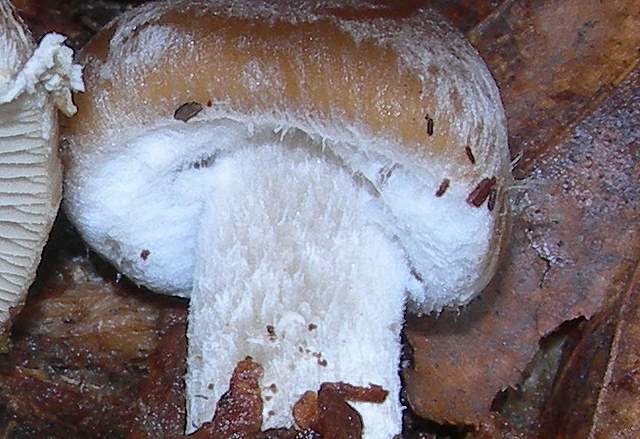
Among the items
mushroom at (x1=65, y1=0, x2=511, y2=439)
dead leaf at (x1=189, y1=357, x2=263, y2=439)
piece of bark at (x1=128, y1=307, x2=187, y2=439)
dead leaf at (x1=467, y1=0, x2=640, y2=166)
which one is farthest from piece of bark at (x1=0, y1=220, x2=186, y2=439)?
dead leaf at (x1=467, y1=0, x2=640, y2=166)

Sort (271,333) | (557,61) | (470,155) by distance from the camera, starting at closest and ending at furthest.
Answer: (470,155)
(271,333)
(557,61)

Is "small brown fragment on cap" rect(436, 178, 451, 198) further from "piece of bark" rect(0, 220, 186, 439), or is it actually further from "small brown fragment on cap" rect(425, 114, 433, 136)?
"piece of bark" rect(0, 220, 186, 439)

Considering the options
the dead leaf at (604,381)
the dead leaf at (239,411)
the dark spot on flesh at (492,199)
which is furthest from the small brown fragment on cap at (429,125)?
the dead leaf at (604,381)

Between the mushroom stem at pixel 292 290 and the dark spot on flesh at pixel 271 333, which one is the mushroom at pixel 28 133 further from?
the dark spot on flesh at pixel 271 333

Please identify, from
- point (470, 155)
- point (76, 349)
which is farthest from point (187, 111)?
point (76, 349)

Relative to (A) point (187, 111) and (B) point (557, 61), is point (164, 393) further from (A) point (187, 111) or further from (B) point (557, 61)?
(B) point (557, 61)

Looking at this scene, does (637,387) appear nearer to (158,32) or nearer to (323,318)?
(323,318)
